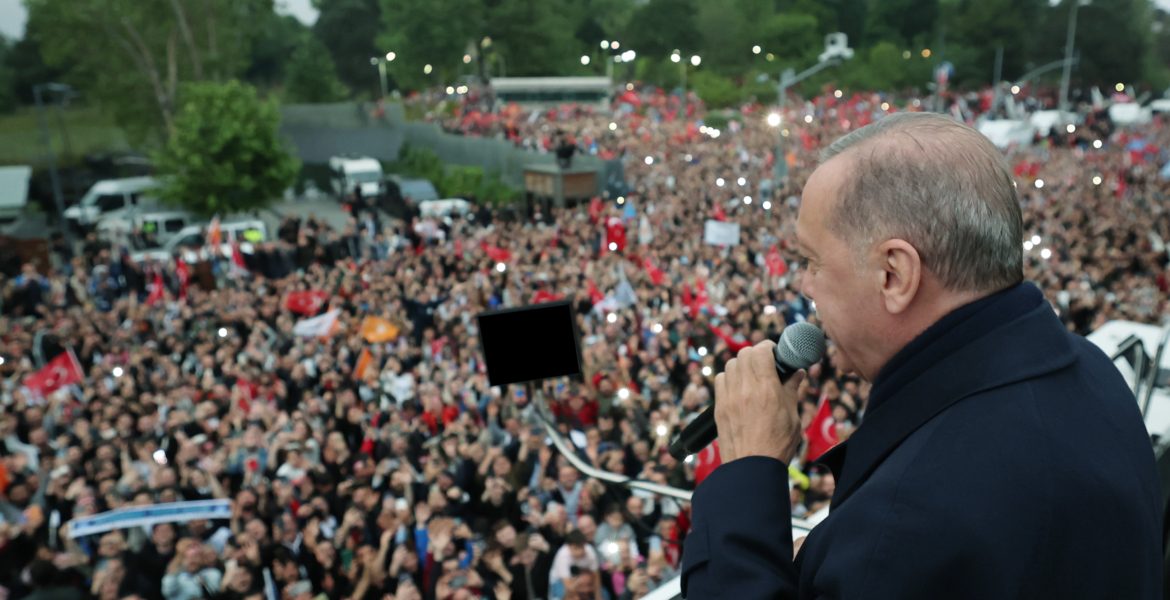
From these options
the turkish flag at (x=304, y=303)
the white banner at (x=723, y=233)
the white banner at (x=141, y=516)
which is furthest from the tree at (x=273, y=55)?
the white banner at (x=141, y=516)

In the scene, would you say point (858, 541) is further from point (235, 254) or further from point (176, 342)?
point (235, 254)

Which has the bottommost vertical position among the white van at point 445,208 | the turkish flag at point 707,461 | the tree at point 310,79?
the turkish flag at point 707,461

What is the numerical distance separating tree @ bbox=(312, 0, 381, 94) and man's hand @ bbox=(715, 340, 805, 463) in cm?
6056

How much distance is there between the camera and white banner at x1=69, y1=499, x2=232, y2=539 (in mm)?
5730

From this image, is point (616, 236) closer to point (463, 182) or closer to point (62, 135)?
point (463, 182)

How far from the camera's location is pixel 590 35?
6462 cm

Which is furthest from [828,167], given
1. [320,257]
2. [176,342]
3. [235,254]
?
[320,257]

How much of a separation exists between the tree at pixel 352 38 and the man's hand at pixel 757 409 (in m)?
60.6

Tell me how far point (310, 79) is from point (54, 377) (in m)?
43.8

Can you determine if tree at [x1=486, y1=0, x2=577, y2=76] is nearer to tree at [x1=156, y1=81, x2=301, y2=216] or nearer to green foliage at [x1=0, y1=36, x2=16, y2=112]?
tree at [x1=156, y1=81, x2=301, y2=216]

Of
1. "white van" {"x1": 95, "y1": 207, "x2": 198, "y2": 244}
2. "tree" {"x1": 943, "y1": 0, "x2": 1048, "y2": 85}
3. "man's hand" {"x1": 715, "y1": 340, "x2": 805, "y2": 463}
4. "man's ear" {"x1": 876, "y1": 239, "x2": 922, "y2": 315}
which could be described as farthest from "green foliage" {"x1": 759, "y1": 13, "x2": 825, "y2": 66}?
"man's ear" {"x1": 876, "y1": 239, "x2": 922, "y2": 315}

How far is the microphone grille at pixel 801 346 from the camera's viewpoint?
1365 mm

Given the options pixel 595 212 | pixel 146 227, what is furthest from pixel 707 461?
pixel 146 227

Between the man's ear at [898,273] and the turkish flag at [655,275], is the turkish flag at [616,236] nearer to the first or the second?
the turkish flag at [655,275]
